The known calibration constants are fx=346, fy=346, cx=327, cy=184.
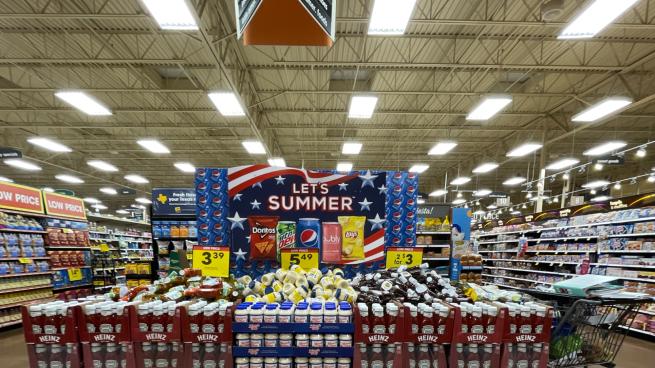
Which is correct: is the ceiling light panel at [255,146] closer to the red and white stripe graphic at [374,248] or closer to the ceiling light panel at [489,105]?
the ceiling light panel at [489,105]

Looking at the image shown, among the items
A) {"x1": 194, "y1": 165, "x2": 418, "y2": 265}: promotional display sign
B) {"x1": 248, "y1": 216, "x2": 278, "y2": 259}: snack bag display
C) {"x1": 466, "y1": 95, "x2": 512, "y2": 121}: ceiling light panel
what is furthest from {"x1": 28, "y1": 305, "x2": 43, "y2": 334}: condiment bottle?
{"x1": 466, "y1": 95, "x2": 512, "y2": 121}: ceiling light panel

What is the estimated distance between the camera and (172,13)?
531 cm

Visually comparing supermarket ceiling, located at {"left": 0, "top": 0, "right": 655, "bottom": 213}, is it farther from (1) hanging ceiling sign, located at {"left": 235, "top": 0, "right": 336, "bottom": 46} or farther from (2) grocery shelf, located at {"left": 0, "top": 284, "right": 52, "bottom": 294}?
(2) grocery shelf, located at {"left": 0, "top": 284, "right": 52, "bottom": 294}

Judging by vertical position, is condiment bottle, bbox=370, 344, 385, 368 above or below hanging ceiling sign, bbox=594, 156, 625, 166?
below

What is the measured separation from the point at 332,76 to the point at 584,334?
31.9ft

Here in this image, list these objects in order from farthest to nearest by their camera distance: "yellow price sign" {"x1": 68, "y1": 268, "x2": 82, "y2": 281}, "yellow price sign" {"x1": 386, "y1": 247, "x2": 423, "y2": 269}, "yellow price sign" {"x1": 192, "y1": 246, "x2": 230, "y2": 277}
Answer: "yellow price sign" {"x1": 68, "y1": 268, "x2": 82, "y2": 281} < "yellow price sign" {"x1": 386, "y1": 247, "x2": 423, "y2": 269} < "yellow price sign" {"x1": 192, "y1": 246, "x2": 230, "y2": 277}

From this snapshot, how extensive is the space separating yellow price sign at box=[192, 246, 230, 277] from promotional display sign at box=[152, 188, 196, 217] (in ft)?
10.6

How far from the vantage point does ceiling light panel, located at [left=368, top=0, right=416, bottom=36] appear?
197 inches

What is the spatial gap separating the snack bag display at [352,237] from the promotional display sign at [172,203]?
3744 millimetres

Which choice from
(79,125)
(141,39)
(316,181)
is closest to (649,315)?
(316,181)

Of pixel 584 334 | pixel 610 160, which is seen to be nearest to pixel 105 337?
pixel 584 334

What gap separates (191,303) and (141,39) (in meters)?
8.32

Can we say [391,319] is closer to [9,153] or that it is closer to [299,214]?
[299,214]

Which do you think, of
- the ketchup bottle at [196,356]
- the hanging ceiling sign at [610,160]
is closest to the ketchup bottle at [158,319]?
the ketchup bottle at [196,356]
